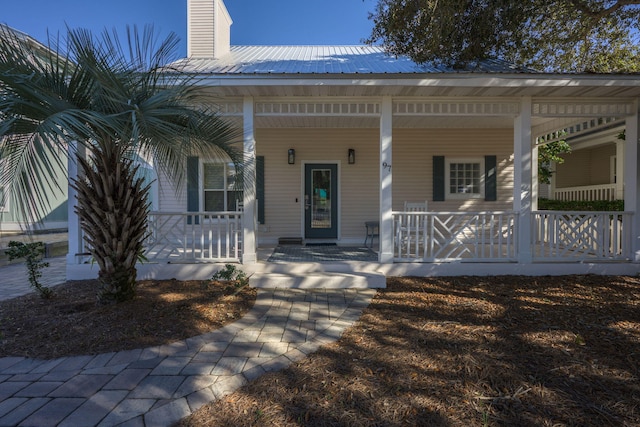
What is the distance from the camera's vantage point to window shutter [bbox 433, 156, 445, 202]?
8.09 metres

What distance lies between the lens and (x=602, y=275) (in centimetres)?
549

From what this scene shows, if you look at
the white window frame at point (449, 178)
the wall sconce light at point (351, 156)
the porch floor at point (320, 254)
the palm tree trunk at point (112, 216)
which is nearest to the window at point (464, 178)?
the white window frame at point (449, 178)

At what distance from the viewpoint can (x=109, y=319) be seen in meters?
3.46

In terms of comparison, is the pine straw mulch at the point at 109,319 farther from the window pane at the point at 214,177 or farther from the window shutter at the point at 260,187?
the window pane at the point at 214,177

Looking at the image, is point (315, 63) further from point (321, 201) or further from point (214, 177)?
point (214, 177)

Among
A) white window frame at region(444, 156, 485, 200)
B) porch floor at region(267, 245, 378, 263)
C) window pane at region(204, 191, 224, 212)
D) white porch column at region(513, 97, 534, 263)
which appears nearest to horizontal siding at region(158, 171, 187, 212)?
window pane at region(204, 191, 224, 212)

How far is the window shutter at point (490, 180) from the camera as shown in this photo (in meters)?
8.05

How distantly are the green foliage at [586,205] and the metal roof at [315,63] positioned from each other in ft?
16.3

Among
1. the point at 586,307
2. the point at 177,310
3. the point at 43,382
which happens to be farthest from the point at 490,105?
the point at 43,382

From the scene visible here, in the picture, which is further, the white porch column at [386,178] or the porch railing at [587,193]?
the porch railing at [587,193]

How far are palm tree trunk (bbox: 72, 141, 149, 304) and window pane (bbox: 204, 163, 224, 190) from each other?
14.1 ft

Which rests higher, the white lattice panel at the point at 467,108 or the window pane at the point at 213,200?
the white lattice panel at the point at 467,108

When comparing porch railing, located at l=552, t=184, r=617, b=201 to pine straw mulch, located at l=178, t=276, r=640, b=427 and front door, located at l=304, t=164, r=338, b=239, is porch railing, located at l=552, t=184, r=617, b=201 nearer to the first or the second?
pine straw mulch, located at l=178, t=276, r=640, b=427

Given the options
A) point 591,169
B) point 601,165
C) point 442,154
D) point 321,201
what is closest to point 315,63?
point 321,201
